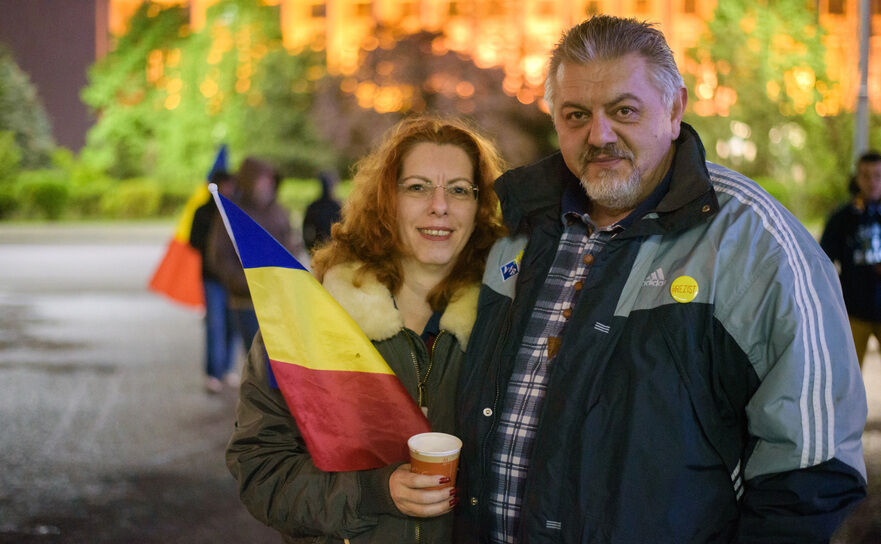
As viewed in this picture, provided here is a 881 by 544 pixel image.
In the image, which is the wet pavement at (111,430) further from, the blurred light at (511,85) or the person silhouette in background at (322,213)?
the blurred light at (511,85)

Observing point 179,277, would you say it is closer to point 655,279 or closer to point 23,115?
point 655,279

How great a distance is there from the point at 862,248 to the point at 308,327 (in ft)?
17.3

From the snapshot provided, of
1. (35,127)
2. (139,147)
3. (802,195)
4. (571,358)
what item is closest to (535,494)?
(571,358)

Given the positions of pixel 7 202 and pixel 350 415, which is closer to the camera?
pixel 350 415

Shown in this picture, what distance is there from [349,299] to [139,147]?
4518 cm

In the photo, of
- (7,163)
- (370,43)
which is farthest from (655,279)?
(7,163)

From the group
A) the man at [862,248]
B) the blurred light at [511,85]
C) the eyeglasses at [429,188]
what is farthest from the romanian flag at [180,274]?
the blurred light at [511,85]

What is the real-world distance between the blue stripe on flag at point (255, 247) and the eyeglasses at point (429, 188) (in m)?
0.49

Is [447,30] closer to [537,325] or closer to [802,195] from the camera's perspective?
[802,195]

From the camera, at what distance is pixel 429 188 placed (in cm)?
260

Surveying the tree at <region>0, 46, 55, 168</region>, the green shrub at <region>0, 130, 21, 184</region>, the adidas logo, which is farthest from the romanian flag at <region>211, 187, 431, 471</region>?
the tree at <region>0, 46, 55, 168</region>

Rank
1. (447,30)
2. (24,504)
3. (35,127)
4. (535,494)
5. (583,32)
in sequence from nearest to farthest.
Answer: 1. (535,494)
2. (583,32)
3. (24,504)
4. (447,30)
5. (35,127)

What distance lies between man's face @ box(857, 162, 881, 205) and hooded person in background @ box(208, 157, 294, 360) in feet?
15.9

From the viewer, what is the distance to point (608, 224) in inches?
90.8
